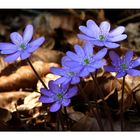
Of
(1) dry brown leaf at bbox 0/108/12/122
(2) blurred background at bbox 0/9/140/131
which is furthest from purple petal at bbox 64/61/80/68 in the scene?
(1) dry brown leaf at bbox 0/108/12/122

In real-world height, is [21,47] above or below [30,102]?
above

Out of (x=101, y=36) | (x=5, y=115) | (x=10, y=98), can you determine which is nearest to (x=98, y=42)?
(x=101, y=36)

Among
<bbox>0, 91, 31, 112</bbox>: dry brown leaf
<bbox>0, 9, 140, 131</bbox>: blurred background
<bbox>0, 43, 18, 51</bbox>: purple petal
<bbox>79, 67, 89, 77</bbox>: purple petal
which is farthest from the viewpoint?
<bbox>0, 91, 31, 112</bbox>: dry brown leaf

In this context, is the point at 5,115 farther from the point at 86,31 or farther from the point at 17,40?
the point at 86,31

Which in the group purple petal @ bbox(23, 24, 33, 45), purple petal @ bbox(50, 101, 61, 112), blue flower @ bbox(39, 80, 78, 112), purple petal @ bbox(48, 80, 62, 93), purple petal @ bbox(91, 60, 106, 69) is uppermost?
purple petal @ bbox(23, 24, 33, 45)

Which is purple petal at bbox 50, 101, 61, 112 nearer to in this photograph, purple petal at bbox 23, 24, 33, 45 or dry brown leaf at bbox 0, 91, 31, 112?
purple petal at bbox 23, 24, 33, 45

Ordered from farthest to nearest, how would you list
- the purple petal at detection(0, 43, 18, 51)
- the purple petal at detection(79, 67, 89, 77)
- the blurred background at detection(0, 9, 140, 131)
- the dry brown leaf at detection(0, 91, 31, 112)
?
1. the dry brown leaf at detection(0, 91, 31, 112)
2. the blurred background at detection(0, 9, 140, 131)
3. the purple petal at detection(0, 43, 18, 51)
4. the purple petal at detection(79, 67, 89, 77)

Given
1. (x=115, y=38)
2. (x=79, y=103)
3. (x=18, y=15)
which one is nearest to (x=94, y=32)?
(x=115, y=38)

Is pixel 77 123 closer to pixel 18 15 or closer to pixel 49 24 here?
pixel 49 24
